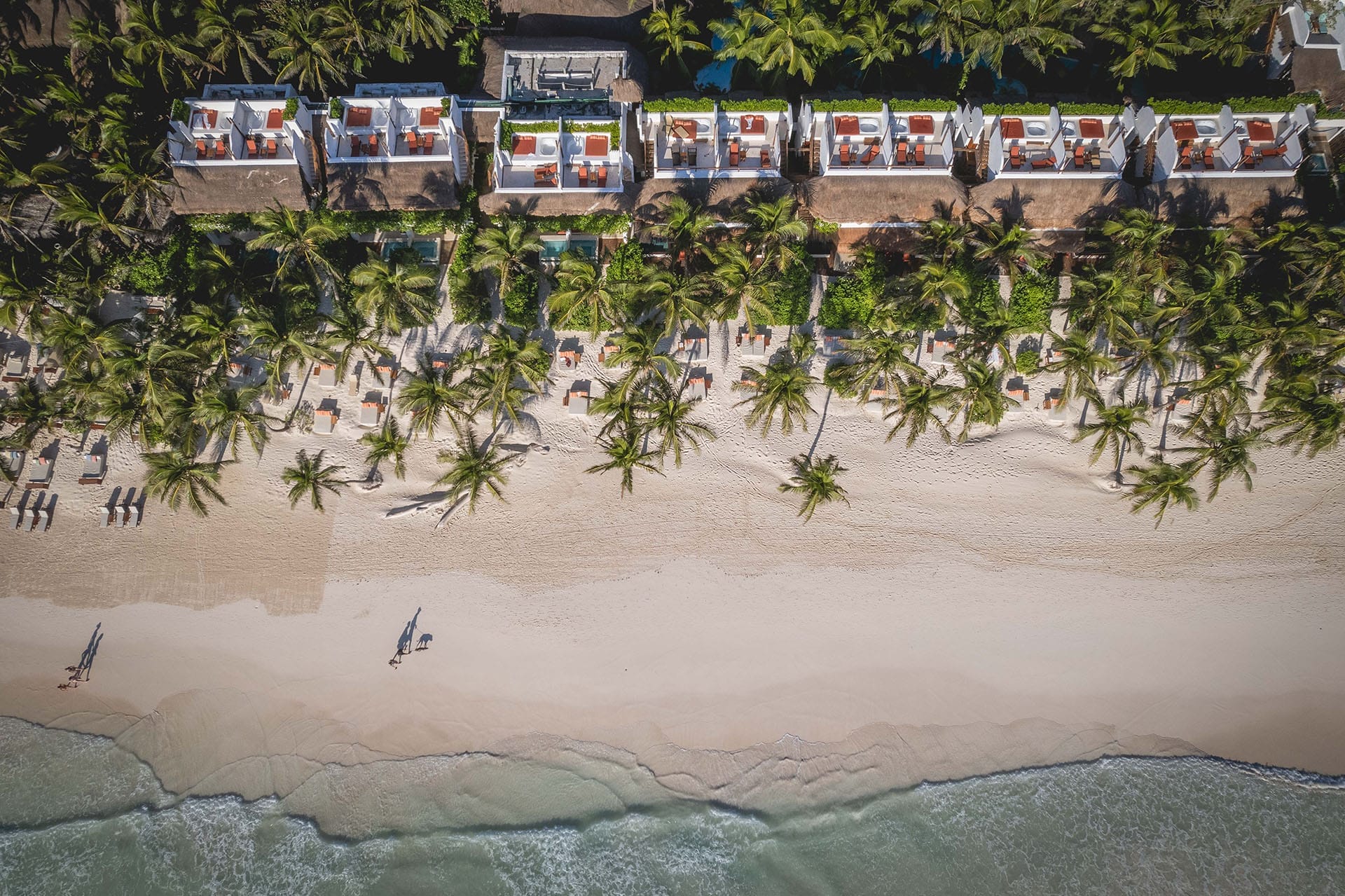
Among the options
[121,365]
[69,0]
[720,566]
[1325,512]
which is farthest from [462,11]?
[1325,512]

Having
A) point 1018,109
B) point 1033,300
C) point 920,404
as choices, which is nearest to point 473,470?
point 920,404

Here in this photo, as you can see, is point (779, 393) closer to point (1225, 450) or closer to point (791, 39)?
point (791, 39)

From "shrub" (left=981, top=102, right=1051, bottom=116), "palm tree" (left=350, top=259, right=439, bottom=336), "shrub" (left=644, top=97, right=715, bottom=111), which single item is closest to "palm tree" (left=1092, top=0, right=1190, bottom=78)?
"shrub" (left=981, top=102, right=1051, bottom=116)

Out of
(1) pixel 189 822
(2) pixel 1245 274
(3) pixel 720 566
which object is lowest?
(1) pixel 189 822

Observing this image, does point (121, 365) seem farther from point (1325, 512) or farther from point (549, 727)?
point (1325, 512)

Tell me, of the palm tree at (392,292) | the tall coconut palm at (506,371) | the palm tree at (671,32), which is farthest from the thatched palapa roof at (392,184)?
the palm tree at (671,32)

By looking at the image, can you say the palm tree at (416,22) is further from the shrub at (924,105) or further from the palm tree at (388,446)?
the shrub at (924,105)
